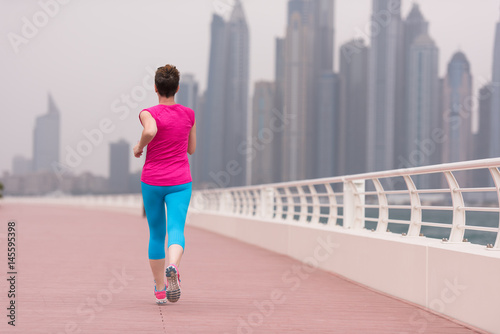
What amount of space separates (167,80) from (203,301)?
83.2 inches

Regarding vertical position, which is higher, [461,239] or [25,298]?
[461,239]

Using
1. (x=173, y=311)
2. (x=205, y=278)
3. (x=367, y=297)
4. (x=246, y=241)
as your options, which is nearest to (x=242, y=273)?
(x=205, y=278)

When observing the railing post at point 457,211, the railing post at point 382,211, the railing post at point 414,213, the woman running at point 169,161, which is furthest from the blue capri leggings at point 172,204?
the railing post at point 382,211

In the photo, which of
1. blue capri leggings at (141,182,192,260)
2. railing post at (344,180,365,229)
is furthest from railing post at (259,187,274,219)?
blue capri leggings at (141,182,192,260)

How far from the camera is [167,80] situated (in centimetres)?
671

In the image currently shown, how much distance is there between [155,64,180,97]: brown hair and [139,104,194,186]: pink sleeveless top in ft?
0.52

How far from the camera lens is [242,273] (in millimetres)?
10180

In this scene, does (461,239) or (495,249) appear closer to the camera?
(495,249)

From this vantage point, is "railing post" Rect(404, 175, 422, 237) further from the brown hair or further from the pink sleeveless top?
the brown hair

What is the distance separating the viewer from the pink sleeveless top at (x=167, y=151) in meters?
6.56

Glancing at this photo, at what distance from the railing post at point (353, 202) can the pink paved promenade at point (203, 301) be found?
84 centimetres

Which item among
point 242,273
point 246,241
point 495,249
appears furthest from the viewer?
point 246,241

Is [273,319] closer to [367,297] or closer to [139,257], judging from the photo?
[367,297]

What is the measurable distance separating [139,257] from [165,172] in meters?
6.08
